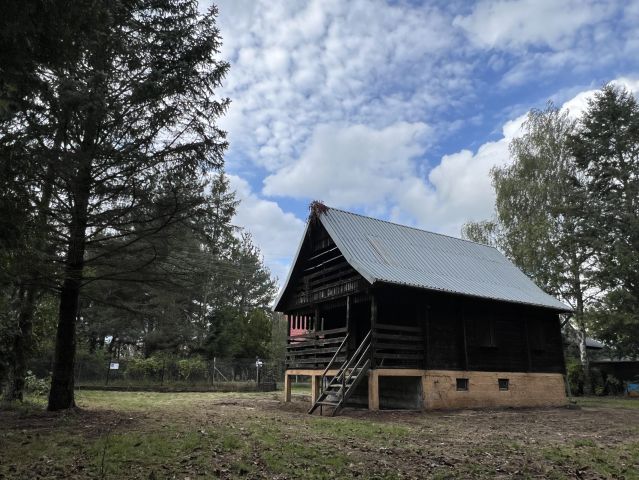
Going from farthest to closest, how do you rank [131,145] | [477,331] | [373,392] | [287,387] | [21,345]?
[287,387] → [477,331] → [373,392] → [21,345] → [131,145]

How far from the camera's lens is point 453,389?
16.3 metres

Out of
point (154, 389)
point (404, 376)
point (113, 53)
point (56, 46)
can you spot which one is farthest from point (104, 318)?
point (56, 46)

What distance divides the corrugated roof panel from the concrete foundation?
283 cm

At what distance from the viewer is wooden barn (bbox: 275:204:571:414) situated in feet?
51.4

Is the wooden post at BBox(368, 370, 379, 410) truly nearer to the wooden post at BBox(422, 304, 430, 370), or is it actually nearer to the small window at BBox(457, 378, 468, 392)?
the wooden post at BBox(422, 304, 430, 370)

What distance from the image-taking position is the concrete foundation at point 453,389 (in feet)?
51.2

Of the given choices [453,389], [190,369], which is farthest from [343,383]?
[190,369]

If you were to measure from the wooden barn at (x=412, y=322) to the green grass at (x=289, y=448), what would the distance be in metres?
4.35

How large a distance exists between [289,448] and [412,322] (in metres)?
10.8

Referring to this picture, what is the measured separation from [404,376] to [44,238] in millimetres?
11317

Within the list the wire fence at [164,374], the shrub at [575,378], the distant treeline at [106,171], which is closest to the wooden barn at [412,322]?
the distant treeline at [106,171]

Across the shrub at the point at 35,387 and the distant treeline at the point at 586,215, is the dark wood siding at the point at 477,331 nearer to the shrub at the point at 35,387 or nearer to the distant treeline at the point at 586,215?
the distant treeline at the point at 586,215

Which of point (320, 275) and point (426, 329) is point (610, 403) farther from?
point (320, 275)

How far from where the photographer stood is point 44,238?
9.90 m
